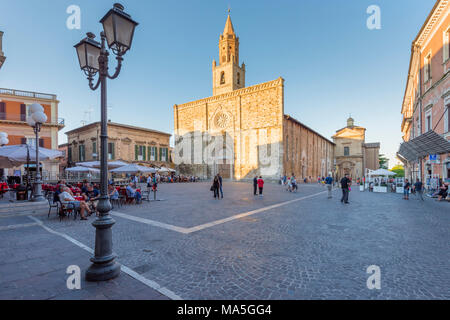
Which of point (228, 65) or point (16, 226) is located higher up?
point (228, 65)

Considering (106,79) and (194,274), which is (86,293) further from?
(106,79)

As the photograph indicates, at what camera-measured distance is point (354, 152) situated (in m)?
49.5

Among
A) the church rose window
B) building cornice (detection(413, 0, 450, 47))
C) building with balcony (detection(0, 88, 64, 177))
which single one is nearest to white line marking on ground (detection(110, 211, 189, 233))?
building cornice (detection(413, 0, 450, 47))

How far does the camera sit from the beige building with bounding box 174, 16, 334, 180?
94.3ft

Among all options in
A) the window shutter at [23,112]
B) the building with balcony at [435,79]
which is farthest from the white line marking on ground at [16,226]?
the window shutter at [23,112]

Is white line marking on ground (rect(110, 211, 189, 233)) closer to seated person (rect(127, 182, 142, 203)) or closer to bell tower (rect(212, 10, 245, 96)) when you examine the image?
seated person (rect(127, 182, 142, 203))

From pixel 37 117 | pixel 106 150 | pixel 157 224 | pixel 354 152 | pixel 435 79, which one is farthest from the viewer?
pixel 354 152

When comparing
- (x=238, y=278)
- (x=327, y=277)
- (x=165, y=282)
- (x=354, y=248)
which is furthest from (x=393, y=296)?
(x=165, y=282)

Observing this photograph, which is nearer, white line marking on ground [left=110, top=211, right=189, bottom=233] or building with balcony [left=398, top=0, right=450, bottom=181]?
white line marking on ground [left=110, top=211, right=189, bottom=233]

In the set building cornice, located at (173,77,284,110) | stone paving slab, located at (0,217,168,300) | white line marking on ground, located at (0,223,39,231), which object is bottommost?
white line marking on ground, located at (0,223,39,231)

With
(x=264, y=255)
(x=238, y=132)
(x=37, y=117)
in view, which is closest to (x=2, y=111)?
(x=37, y=117)

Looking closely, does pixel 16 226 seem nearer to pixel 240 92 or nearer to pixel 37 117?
pixel 37 117

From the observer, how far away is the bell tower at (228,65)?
36.3 meters

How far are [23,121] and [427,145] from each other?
35.5 meters
